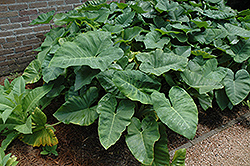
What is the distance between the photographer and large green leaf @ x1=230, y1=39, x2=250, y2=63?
2318 millimetres

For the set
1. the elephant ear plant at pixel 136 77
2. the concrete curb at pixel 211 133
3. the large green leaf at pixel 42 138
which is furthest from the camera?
the concrete curb at pixel 211 133

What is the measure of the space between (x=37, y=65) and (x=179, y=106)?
1.71 metres

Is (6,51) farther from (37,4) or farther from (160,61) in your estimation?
(160,61)

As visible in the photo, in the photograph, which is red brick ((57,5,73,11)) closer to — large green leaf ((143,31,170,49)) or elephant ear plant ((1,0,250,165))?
elephant ear plant ((1,0,250,165))

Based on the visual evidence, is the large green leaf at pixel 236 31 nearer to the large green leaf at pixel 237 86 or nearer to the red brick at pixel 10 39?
the large green leaf at pixel 237 86

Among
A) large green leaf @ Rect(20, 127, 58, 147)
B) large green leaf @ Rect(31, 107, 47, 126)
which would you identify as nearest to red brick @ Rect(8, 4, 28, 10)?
large green leaf @ Rect(31, 107, 47, 126)

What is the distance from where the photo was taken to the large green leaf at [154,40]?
6.87 feet

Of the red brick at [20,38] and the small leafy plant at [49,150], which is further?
the red brick at [20,38]

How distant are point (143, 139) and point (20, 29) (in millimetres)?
2402

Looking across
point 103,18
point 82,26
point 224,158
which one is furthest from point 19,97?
point 224,158

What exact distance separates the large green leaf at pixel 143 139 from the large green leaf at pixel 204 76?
2.00ft

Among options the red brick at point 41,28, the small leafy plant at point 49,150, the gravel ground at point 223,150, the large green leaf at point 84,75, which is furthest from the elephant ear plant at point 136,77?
the red brick at point 41,28

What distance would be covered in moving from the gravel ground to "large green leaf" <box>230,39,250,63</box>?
921mm

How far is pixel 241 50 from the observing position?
94.3 inches
